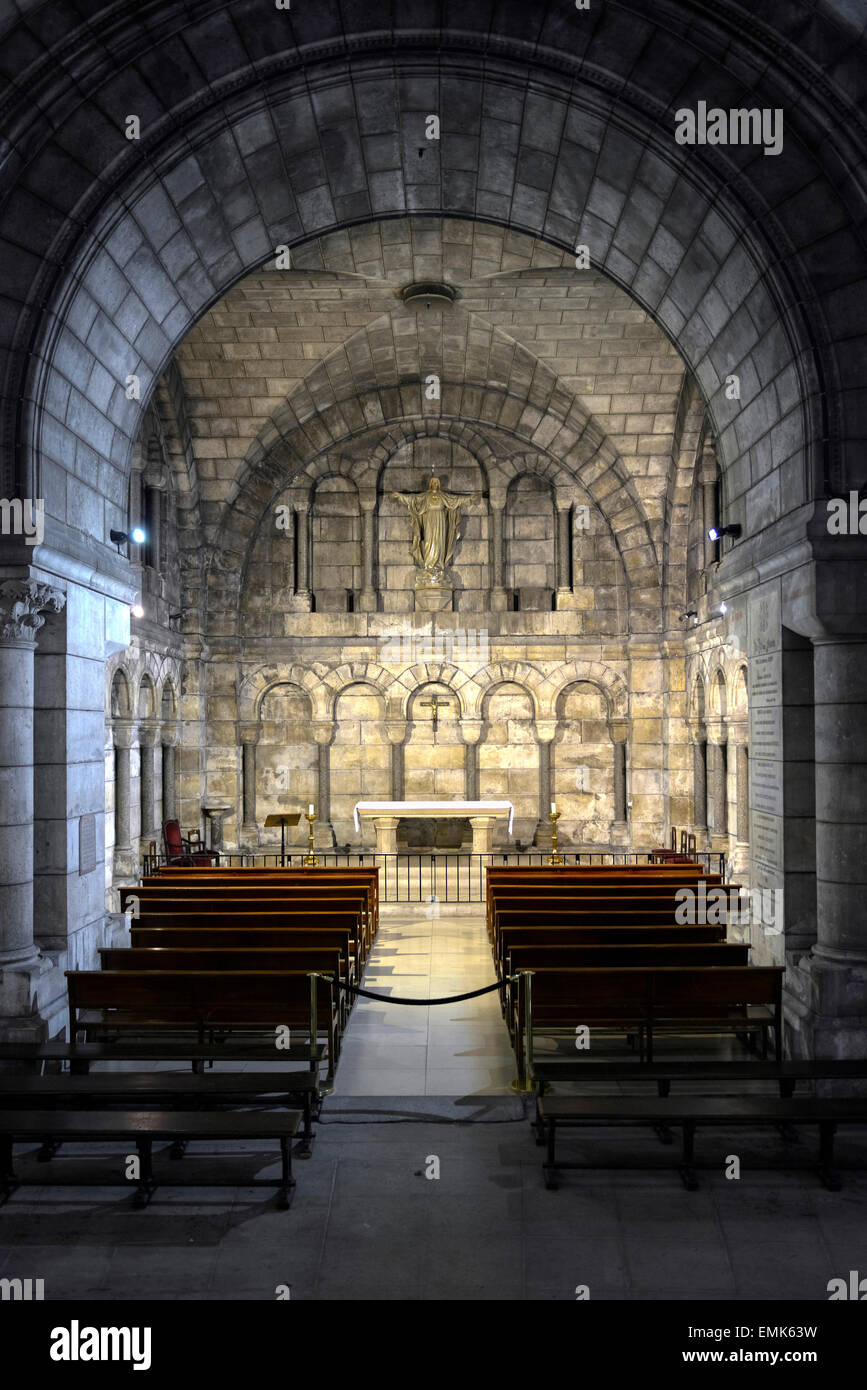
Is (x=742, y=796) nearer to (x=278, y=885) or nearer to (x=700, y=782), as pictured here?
(x=700, y=782)

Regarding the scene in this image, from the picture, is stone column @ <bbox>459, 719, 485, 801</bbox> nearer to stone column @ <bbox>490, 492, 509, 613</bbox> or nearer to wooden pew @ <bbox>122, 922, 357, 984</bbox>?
stone column @ <bbox>490, 492, 509, 613</bbox>

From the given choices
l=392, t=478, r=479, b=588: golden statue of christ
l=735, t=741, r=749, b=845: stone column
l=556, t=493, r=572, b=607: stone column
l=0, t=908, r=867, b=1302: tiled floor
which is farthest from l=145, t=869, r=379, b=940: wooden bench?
l=556, t=493, r=572, b=607: stone column

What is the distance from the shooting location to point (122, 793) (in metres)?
17.0

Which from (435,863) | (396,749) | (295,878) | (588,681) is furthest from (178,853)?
(588,681)

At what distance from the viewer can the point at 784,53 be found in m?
7.65

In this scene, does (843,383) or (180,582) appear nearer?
(843,383)

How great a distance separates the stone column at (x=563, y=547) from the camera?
21.9 m

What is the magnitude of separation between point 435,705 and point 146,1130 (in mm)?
16198

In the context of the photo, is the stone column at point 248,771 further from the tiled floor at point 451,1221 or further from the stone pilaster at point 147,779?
the tiled floor at point 451,1221

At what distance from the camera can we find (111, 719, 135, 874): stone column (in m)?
16.8

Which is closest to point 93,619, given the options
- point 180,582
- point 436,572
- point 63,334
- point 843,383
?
point 63,334

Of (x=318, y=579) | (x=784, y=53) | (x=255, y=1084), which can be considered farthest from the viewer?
(x=318, y=579)
